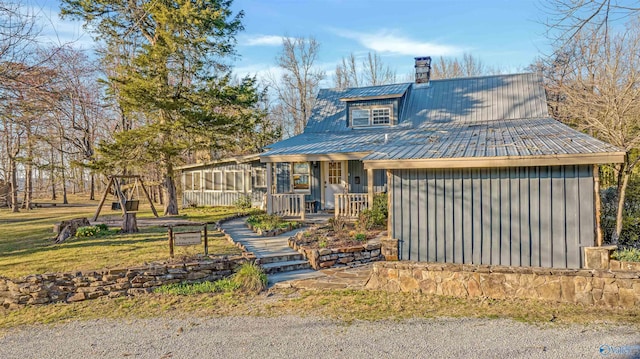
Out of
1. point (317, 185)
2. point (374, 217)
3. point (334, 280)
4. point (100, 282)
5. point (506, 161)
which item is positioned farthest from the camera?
point (317, 185)

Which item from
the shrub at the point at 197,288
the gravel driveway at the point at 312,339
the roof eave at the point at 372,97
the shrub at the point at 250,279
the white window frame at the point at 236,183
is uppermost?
the roof eave at the point at 372,97

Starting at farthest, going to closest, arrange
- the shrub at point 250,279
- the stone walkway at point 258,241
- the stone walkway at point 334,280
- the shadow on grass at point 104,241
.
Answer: the shadow on grass at point 104,241
the stone walkway at point 258,241
the stone walkway at point 334,280
the shrub at point 250,279

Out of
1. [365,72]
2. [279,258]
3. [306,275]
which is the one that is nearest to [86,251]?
[279,258]

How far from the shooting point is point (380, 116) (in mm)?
15625

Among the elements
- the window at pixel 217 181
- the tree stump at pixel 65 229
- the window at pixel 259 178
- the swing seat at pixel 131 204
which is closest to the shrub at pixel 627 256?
the swing seat at pixel 131 204

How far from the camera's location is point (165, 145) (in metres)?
15.4

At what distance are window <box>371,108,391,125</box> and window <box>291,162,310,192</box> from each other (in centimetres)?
330

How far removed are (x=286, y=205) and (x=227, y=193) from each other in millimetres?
8046

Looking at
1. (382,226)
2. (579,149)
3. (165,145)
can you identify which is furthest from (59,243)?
(579,149)

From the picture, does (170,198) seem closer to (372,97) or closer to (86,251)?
(86,251)

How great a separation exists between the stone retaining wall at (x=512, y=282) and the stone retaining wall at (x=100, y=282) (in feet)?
10.1

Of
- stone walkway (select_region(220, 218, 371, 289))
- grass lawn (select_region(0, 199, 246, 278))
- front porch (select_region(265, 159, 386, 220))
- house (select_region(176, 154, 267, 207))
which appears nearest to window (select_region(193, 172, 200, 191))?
house (select_region(176, 154, 267, 207))

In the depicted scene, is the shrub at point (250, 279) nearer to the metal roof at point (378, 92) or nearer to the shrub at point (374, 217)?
the shrub at point (374, 217)

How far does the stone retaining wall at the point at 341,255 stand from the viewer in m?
7.72
